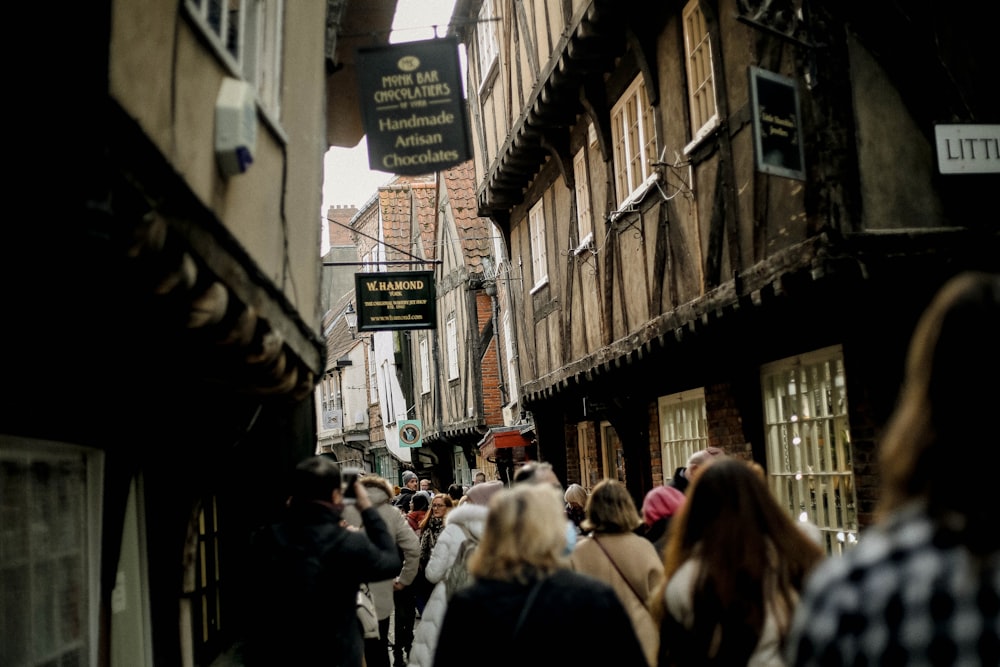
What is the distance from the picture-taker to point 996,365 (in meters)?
1.49

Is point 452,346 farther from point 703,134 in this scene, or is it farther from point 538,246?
point 703,134

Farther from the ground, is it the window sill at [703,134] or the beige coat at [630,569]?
the window sill at [703,134]

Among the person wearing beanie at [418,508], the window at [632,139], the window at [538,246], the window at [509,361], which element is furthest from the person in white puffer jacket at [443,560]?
the window at [509,361]

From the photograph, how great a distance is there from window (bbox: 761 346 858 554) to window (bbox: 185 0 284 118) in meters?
3.98

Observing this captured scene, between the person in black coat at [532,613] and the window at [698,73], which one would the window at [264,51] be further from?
the window at [698,73]

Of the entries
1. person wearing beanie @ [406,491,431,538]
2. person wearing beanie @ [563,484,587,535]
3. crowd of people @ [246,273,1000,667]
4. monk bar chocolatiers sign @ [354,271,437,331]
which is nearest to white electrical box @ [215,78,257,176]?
crowd of people @ [246,273,1000,667]

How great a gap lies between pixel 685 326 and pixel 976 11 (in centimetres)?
308

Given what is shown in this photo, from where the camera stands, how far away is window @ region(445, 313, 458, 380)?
2500cm

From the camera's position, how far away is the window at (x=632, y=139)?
10.1 metres

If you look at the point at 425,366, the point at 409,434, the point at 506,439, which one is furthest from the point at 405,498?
the point at 425,366

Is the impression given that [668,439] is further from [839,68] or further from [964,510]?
[964,510]

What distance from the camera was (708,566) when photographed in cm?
342

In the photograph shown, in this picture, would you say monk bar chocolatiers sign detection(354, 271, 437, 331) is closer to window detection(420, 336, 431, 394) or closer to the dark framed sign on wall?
the dark framed sign on wall

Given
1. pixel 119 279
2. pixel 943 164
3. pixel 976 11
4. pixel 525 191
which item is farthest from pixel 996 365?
pixel 525 191
